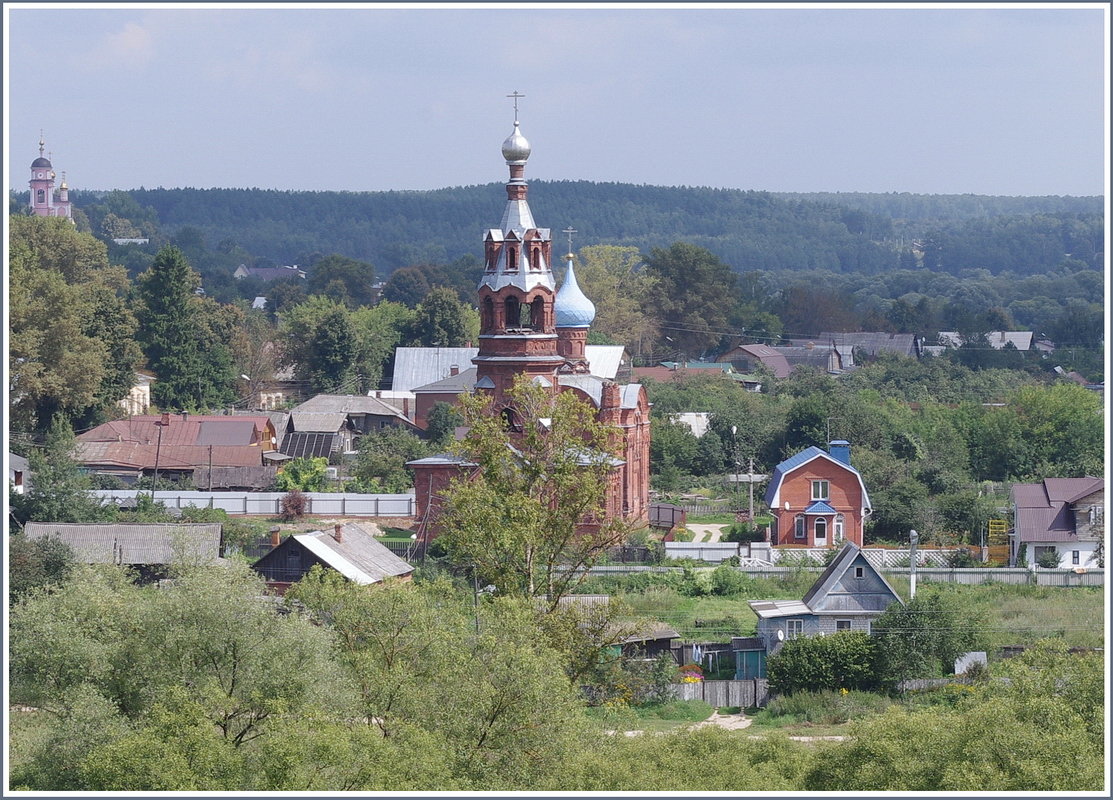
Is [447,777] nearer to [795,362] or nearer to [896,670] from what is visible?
[896,670]

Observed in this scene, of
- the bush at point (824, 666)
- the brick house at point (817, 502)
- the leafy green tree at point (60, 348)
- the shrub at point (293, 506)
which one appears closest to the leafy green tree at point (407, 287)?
the leafy green tree at point (60, 348)

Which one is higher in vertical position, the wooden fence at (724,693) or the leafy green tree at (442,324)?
the leafy green tree at (442,324)

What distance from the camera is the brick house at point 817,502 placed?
1389 inches

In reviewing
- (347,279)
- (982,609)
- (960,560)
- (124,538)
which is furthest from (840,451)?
(347,279)

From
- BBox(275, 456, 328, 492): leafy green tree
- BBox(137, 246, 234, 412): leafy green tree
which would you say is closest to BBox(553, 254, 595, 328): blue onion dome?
BBox(275, 456, 328, 492): leafy green tree

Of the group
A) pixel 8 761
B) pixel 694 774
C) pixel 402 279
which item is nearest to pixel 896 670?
pixel 694 774

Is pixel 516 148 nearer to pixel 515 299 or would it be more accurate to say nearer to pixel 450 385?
pixel 515 299

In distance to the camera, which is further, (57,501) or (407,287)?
(407,287)

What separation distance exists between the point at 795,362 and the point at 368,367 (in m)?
21.5

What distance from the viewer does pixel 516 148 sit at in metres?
34.4

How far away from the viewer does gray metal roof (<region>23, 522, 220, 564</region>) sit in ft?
97.6

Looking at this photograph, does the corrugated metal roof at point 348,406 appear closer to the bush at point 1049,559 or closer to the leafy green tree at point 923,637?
the bush at point 1049,559

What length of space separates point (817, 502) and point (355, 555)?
10137mm

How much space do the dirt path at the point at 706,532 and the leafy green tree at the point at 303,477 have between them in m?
9.08
